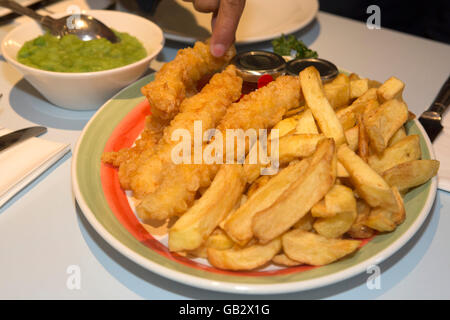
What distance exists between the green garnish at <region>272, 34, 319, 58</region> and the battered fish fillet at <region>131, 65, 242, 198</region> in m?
0.71

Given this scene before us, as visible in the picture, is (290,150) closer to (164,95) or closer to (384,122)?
(384,122)

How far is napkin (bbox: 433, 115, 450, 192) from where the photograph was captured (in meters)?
1.67

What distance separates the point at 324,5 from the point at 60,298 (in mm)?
3421

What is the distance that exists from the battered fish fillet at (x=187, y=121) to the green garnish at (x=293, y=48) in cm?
71

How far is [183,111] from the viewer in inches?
63.6

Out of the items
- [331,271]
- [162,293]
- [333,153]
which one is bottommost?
[162,293]

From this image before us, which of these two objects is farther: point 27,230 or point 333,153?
point 27,230

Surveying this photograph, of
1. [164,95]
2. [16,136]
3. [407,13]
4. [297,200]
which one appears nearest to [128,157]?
[164,95]

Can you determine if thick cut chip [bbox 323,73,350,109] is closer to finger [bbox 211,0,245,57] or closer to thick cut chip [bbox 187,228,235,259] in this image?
finger [bbox 211,0,245,57]

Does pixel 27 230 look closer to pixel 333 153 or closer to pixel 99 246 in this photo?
pixel 99 246

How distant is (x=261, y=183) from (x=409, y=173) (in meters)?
0.51

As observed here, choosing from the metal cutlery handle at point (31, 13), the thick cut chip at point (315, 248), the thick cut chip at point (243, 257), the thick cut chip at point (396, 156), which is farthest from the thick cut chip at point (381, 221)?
the metal cutlery handle at point (31, 13)

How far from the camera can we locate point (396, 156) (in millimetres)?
1478

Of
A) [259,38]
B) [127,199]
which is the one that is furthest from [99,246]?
[259,38]
